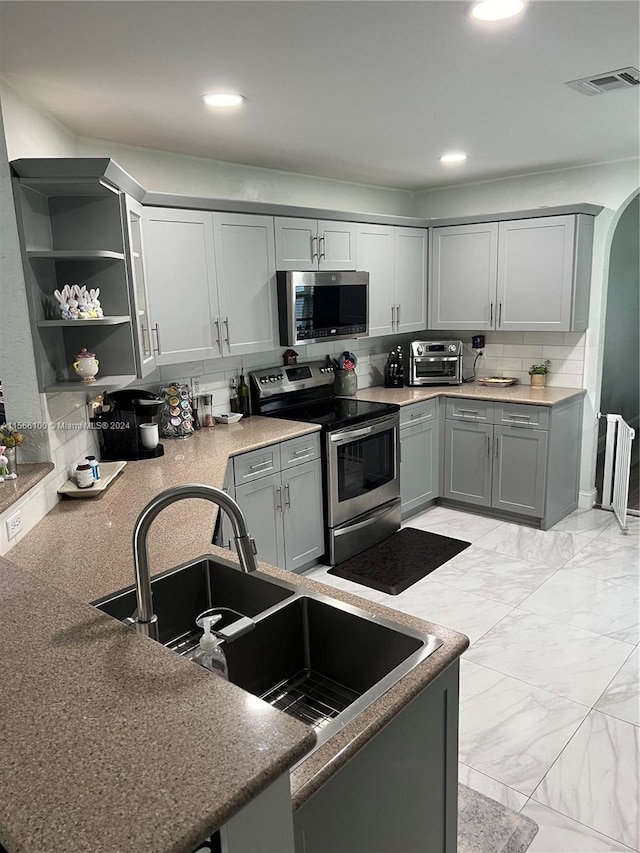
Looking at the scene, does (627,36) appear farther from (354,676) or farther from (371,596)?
(371,596)

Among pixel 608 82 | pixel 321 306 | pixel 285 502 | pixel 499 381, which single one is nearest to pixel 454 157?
pixel 321 306

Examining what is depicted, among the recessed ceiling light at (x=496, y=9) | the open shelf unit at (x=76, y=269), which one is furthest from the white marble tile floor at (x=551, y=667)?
the recessed ceiling light at (x=496, y=9)

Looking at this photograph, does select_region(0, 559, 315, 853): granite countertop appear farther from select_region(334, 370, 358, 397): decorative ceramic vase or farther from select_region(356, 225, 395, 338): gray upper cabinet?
select_region(356, 225, 395, 338): gray upper cabinet

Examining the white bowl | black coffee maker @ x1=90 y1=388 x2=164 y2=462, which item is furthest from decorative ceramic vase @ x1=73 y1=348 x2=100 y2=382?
the white bowl

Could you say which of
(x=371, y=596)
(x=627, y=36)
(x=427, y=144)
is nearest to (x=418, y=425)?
(x=371, y=596)

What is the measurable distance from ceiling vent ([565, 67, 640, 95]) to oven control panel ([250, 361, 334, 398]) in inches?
94.7

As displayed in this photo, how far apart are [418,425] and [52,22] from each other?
3.37m

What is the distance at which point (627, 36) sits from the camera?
2057 mm

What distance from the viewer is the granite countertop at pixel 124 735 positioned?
2.44ft

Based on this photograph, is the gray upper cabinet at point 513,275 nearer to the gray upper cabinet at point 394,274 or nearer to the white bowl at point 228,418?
the gray upper cabinet at point 394,274

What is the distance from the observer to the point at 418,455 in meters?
4.64

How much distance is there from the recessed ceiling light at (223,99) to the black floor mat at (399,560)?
266cm

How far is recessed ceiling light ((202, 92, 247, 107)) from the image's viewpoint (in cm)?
254

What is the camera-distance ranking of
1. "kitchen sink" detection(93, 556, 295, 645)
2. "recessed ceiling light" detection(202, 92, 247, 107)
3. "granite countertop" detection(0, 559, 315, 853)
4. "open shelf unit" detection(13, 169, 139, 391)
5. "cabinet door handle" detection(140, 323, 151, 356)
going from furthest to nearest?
"cabinet door handle" detection(140, 323, 151, 356)
"recessed ceiling light" detection(202, 92, 247, 107)
"open shelf unit" detection(13, 169, 139, 391)
"kitchen sink" detection(93, 556, 295, 645)
"granite countertop" detection(0, 559, 315, 853)
